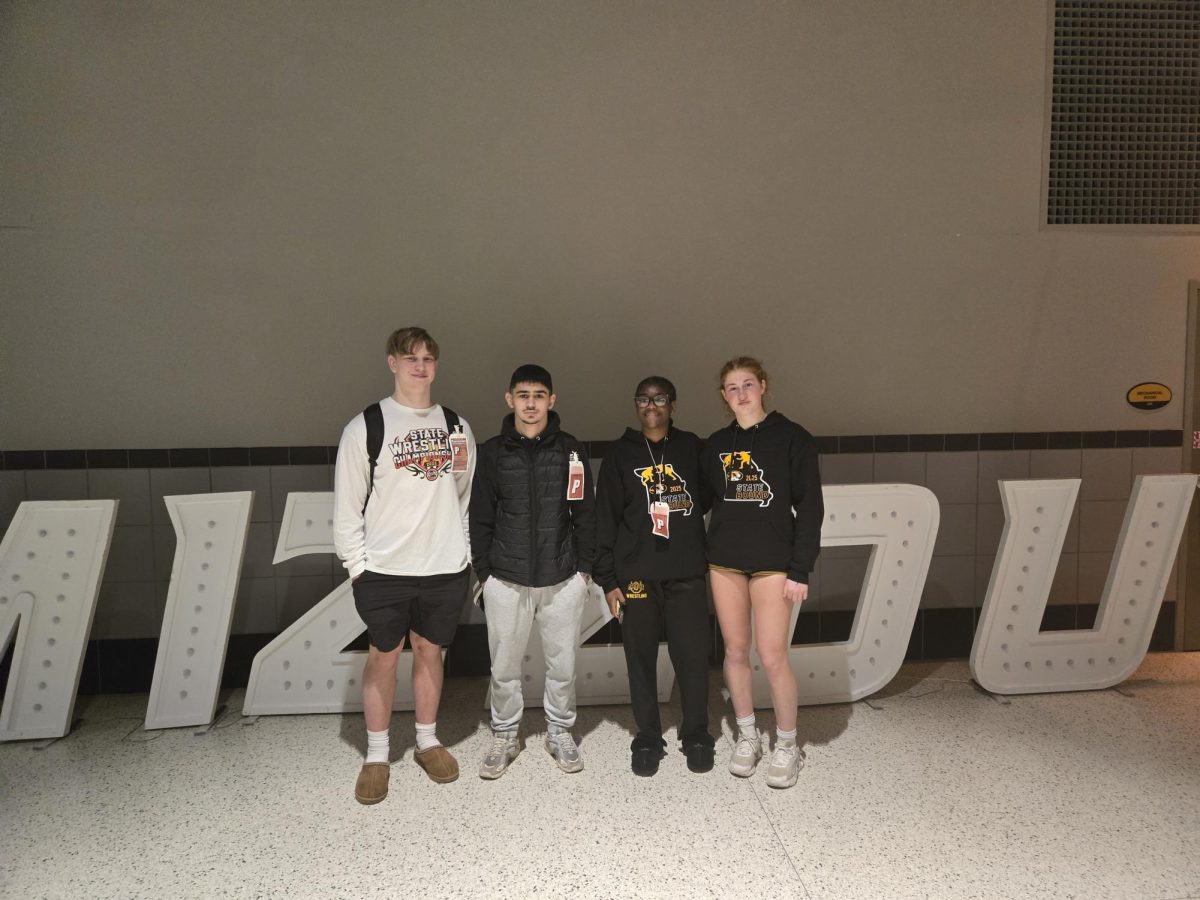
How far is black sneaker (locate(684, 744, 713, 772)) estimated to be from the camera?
2674 millimetres

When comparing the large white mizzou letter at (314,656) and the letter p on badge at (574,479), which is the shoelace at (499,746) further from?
the letter p on badge at (574,479)

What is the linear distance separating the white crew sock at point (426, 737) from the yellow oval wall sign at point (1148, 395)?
388 cm

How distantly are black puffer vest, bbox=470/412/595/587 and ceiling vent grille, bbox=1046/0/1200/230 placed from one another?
3.04 m

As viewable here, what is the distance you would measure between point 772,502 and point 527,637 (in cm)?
105

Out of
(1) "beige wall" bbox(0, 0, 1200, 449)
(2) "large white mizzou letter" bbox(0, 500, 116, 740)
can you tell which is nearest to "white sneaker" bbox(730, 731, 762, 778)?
(1) "beige wall" bbox(0, 0, 1200, 449)

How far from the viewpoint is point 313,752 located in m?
2.89

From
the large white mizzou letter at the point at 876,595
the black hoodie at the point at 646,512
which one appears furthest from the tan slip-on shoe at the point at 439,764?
the large white mizzou letter at the point at 876,595

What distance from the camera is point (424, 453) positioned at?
8.48ft

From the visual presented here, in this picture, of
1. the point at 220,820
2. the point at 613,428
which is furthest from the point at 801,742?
the point at 220,820

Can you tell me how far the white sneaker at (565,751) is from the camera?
2711mm

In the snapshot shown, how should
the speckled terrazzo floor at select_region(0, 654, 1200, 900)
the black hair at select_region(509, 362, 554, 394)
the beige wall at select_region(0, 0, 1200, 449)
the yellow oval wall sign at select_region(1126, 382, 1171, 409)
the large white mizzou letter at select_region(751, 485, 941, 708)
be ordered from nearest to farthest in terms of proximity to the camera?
1. the speckled terrazzo floor at select_region(0, 654, 1200, 900)
2. the black hair at select_region(509, 362, 554, 394)
3. the large white mizzou letter at select_region(751, 485, 941, 708)
4. the beige wall at select_region(0, 0, 1200, 449)
5. the yellow oval wall sign at select_region(1126, 382, 1171, 409)

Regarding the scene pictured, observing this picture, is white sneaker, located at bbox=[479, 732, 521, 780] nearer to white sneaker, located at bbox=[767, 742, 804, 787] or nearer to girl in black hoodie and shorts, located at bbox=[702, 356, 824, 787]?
girl in black hoodie and shorts, located at bbox=[702, 356, 824, 787]

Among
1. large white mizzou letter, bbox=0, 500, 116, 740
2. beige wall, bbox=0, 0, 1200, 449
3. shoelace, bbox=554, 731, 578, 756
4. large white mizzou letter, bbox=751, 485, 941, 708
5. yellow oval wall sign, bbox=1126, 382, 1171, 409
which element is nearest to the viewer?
shoelace, bbox=554, 731, 578, 756

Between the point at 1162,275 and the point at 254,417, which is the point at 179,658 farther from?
the point at 1162,275
